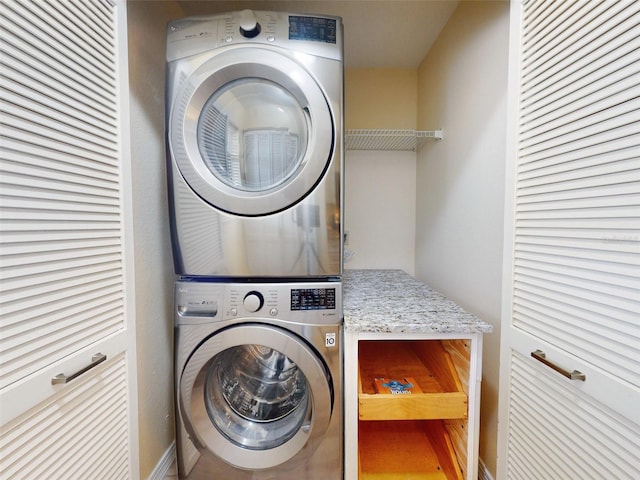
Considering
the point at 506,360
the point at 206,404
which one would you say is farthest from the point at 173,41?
the point at 506,360

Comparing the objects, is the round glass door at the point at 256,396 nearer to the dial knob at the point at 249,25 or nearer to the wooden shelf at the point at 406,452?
the wooden shelf at the point at 406,452

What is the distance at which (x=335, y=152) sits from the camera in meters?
1.10

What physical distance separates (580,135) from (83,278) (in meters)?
1.42

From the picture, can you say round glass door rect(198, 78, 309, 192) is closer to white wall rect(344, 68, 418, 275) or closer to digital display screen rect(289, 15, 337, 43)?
digital display screen rect(289, 15, 337, 43)

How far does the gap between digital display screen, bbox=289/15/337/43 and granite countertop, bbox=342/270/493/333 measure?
116cm

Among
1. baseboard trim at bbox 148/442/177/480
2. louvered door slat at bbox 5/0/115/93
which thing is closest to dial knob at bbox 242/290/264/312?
louvered door slat at bbox 5/0/115/93

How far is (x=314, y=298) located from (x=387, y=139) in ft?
4.39

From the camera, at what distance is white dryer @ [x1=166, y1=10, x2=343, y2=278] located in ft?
3.54

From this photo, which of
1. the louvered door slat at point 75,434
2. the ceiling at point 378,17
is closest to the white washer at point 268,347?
the louvered door slat at point 75,434

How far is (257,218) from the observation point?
1104 mm

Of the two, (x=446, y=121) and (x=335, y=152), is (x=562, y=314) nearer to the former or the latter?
(x=335, y=152)

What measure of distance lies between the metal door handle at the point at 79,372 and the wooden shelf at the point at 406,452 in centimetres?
113

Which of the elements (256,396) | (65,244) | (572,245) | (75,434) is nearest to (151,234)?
(65,244)

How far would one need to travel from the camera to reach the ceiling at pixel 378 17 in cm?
147
